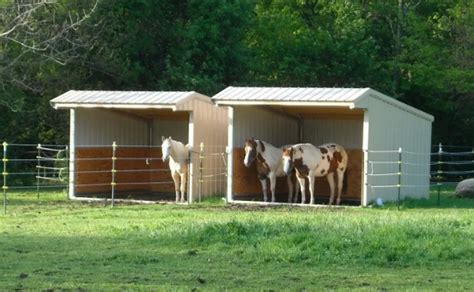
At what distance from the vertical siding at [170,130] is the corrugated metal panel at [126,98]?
3447mm

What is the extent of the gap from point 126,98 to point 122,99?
13cm

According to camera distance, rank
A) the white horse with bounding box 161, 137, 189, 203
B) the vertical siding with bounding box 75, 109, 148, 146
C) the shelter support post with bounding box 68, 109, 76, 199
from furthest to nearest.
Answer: the vertical siding with bounding box 75, 109, 148, 146 → the shelter support post with bounding box 68, 109, 76, 199 → the white horse with bounding box 161, 137, 189, 203

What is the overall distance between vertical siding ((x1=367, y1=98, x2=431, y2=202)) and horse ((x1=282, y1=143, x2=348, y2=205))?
133cm

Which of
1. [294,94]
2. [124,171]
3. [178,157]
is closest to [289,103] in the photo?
[294,94]

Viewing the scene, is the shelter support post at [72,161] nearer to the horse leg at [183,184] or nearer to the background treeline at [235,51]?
the horse leg at [183,184]

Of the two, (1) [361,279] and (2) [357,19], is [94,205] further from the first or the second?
(2) [357,19]

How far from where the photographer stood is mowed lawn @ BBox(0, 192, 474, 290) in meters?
11.6

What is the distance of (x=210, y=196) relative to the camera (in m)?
26.0

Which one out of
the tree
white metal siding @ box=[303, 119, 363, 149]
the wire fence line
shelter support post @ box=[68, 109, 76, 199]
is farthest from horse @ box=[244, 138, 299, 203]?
the tree

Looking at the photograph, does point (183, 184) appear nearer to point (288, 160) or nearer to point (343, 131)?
point (288, 160)

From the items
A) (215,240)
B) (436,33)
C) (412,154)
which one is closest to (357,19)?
(436,33)

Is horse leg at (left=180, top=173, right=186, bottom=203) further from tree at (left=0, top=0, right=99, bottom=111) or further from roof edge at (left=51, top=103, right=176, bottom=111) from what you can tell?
tree at (left=0, top=0, right=99, bottom=111)

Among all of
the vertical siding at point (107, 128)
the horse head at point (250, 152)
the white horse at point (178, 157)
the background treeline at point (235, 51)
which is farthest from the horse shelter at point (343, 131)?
the background treeline at point (235, 51)

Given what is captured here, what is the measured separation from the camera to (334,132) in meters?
28.0
